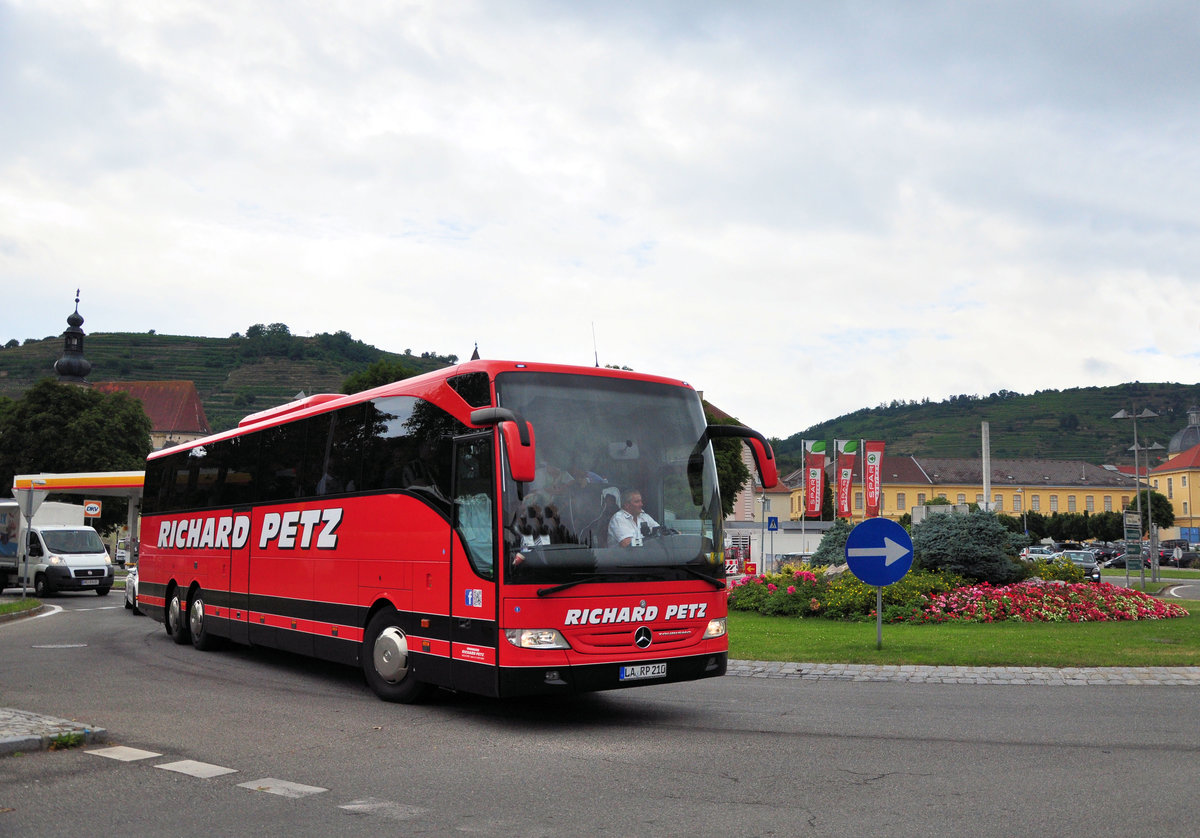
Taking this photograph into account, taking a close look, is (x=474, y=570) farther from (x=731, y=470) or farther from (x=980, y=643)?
(x=731, y=470)

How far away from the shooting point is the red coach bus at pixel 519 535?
352 inches

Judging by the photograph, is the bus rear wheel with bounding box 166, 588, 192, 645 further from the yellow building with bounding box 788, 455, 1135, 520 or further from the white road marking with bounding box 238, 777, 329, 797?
the yellow building with bounding box 788, 455, 1135, 520

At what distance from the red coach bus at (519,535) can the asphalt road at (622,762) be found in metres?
0.59

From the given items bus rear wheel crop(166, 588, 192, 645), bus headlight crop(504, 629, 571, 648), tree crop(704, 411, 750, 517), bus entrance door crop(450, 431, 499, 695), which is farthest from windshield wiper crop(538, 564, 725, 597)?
tree crop(704, 411, 750, 517)

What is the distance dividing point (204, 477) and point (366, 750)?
31.2 feet

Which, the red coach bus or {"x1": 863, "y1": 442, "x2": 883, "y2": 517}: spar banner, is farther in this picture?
{"x1": 863, "y1": 442, "x2": 883, "y2": 517}: spar banner

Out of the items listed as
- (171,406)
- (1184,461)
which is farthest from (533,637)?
(1184,461)

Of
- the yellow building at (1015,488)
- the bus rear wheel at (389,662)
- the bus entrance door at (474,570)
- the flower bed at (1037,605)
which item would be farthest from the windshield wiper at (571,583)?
the yellow building at (1015,488)

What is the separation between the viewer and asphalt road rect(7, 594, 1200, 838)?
5879 mm

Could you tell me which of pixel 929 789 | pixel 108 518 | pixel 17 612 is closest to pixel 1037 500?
pixel 108 518

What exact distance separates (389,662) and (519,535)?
255 cm

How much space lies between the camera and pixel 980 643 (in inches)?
599

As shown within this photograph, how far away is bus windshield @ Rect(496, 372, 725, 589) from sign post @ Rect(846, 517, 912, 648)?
4847 mm

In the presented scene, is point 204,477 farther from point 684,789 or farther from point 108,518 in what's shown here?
point 108,518
